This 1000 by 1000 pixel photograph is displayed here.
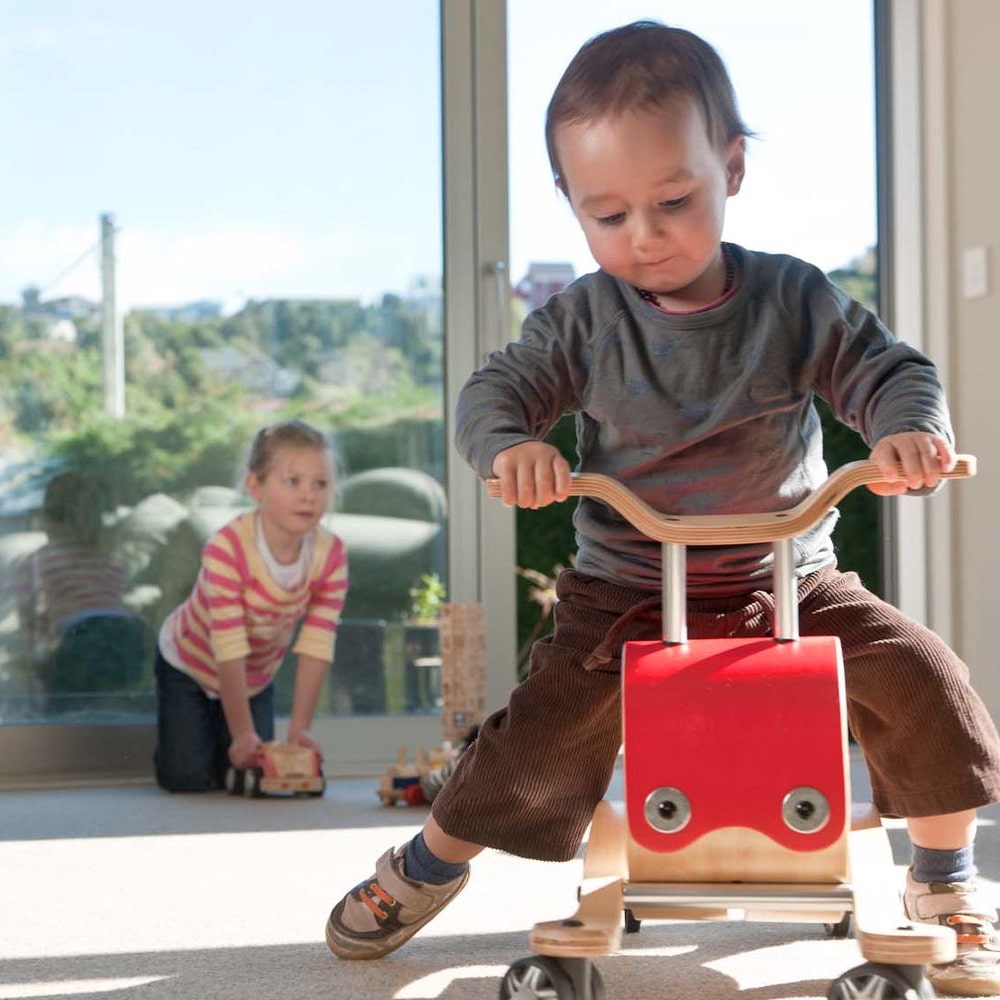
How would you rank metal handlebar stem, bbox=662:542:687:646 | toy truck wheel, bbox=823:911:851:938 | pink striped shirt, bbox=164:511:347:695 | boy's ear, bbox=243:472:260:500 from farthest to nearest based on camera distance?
boy's ear, bbox=243:472:260:500 → pink striped shirt, bbox=164:511:347:695 → toy truck wheel, bbox=823:911:851:938 → metal handlebar stem, bbox=662:542:687:646

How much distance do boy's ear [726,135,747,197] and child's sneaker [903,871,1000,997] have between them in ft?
2.06

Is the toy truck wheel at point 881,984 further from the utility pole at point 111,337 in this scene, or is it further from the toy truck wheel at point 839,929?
the utility pole at point 111,337

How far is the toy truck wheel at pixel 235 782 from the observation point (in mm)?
2820

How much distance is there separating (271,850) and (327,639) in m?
1.03

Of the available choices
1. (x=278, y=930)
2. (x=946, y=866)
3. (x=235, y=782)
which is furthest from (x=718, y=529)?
(x=235, y=782)

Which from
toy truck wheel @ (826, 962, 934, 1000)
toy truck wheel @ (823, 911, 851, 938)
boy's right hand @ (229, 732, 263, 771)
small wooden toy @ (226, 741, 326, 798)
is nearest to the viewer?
toy truck wheel @ (826, 962, 934, 1000)

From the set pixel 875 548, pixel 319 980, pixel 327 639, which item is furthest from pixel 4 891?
pixel 875 548

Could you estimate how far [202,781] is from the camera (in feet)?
9.47

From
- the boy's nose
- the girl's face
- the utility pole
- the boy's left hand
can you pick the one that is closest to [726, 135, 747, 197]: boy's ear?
the boy's nose

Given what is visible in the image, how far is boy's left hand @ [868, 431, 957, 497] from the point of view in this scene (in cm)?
113

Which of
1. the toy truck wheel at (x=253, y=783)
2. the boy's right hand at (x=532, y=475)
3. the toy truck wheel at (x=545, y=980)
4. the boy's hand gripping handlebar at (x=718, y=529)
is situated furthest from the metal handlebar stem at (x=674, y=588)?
the toy truck wheel at (x=253, y=783)

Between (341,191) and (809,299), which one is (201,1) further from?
(809,299)

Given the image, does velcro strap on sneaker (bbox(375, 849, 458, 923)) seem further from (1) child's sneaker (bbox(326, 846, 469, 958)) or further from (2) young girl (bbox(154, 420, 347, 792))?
(2) young girl (bbox(154, 420, 347, 792))

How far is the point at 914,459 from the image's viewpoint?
3.74ft
